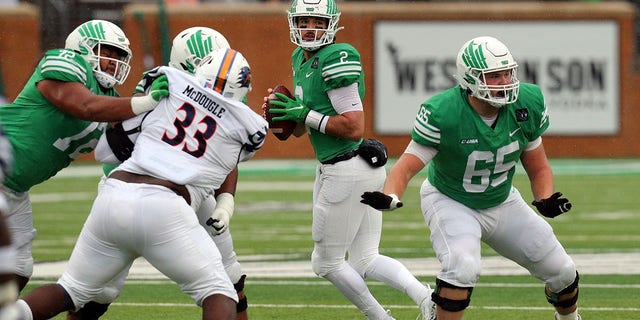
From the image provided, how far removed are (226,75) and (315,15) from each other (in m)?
1.53

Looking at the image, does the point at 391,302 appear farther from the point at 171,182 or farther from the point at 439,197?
the point at 171,182

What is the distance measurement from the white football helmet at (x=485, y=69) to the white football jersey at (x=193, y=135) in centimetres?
135

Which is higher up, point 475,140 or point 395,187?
point 475,140

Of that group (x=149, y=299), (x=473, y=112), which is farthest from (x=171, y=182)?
(x=149, y=299)

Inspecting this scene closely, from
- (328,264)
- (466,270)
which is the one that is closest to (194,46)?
(328,264)

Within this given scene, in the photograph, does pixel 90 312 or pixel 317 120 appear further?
pixel 317 120

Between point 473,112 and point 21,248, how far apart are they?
2.45 m

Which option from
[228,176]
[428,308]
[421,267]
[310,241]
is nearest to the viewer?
[228,176]

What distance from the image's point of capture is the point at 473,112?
682 centimetres

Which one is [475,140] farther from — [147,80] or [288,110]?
[147,80]

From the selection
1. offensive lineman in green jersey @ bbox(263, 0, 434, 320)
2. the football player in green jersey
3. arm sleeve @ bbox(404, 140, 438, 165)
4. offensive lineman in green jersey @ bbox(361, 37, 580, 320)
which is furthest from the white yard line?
the football player in green jersey

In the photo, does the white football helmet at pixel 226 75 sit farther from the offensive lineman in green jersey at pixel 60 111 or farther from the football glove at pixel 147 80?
the offensive lineman in green jersey at pixel 60 111

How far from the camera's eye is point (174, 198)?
577 cm

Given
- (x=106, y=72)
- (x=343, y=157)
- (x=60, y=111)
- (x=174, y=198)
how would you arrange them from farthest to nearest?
(x=343, y=157) → (x=106, y=72) → (x=60, y=111) → (x=174, y=198)
